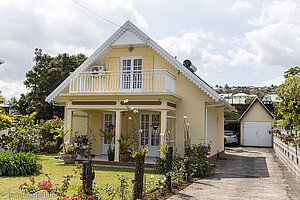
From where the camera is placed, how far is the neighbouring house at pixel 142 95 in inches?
549

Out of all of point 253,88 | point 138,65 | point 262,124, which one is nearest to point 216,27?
point 138,65

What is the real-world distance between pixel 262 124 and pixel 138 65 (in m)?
17.4

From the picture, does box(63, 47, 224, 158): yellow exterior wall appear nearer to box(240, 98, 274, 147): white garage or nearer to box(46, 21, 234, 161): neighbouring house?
box(46, 21, 234, 161): neighbouring house

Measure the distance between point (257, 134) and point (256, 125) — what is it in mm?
840

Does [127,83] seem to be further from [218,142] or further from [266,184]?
[266,184]

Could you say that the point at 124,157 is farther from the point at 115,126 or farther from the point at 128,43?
the point at 128,43

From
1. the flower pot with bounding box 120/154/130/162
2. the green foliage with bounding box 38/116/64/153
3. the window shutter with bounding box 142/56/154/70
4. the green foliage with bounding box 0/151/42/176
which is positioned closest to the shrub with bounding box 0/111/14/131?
the green foliage with bounding box 0/151/42/176

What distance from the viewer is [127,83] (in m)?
16.1

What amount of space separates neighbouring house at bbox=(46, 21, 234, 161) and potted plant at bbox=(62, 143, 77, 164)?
665 millimetres

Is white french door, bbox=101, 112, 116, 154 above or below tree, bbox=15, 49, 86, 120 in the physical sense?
below

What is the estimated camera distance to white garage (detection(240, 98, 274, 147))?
94.2 feet

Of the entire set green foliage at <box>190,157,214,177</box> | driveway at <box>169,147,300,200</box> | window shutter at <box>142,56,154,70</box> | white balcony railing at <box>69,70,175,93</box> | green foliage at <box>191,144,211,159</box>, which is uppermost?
window shutter at <box>142,56,154,70</box>

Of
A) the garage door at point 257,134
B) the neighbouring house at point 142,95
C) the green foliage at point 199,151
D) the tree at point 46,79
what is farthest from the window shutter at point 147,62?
the garage door at point 257,134

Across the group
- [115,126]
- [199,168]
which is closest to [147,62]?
[115,126]
